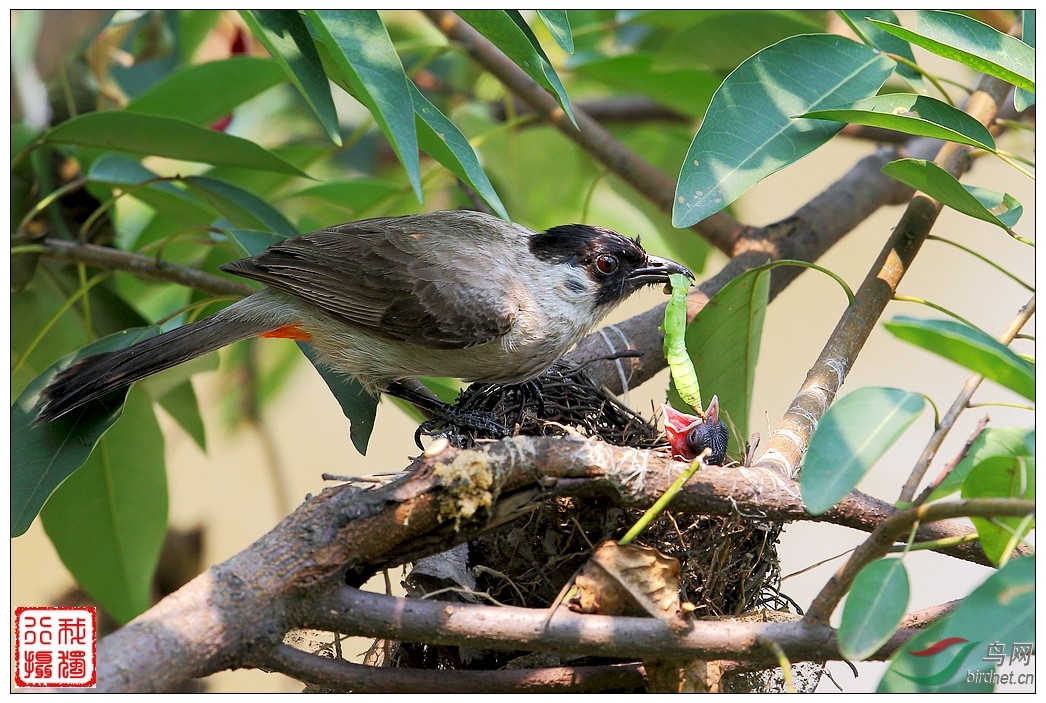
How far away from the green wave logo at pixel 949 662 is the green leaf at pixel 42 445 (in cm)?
230

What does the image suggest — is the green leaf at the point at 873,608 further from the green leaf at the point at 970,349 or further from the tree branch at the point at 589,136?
the tree branch at the point at 589,136

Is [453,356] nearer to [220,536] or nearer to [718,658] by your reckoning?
[718,658]

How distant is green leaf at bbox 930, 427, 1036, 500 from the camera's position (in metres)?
1.98

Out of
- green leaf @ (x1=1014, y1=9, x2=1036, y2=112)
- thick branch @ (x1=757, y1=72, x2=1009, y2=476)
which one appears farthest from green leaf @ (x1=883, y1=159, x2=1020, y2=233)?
thick branch @ (x1=757, y1=72, x2=1009, y2=476)

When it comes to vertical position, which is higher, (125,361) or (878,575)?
(125,361)

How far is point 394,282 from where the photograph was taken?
3.37 m

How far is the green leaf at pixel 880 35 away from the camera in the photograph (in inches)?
126

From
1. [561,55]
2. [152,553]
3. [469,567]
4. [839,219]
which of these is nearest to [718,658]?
[469,567]

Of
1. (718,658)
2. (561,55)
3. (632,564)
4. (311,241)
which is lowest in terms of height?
(718,658)

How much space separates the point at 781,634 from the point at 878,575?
12.7 inches

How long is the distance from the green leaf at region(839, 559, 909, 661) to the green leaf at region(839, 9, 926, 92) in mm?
2001

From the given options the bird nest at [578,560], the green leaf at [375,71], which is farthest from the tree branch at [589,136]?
the green leaf at [375,71]

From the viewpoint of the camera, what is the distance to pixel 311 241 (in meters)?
3.45

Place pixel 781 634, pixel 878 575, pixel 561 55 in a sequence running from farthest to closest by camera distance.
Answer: pixel 561 55 < pixel 781 634 < pixel 878 575
